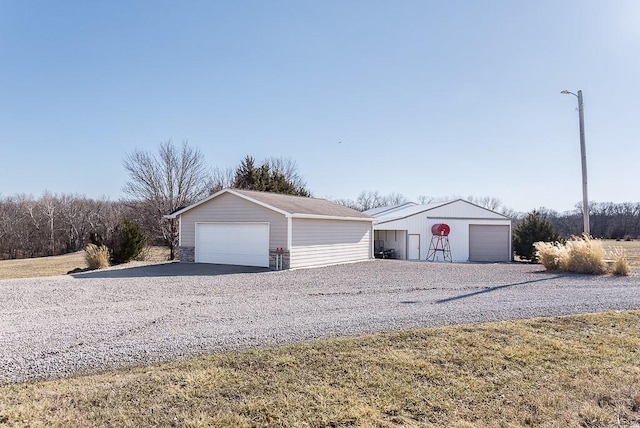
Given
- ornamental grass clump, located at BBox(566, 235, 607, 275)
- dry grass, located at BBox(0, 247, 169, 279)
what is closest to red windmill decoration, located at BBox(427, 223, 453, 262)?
ornamental grass clump, located at BBox(566, 235, 607, 275)

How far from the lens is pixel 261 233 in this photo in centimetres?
1448

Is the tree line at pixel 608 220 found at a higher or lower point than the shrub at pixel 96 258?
higher

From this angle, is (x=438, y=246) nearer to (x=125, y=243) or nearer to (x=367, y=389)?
(x=125, y=243)

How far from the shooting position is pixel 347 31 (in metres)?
12.0

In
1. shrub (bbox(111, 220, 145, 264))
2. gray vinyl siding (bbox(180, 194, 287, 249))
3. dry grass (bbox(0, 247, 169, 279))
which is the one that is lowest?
dry grass (bbox(0, 247, 169, 279))

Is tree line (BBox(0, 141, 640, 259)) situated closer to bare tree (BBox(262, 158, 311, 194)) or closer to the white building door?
bare tree (BBox(262, 158, 311, 194))

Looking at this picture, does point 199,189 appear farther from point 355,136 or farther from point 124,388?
point 124,388

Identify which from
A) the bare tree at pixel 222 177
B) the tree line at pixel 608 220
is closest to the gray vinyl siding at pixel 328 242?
the bare tree at pixel 222 177

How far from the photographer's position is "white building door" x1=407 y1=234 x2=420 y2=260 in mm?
23531

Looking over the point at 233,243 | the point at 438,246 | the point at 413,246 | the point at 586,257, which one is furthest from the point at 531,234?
the point at 233,243

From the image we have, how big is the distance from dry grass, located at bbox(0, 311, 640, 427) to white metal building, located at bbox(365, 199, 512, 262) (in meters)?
18.9

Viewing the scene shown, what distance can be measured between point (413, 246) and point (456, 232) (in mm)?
2880

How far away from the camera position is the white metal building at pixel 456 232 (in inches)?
928

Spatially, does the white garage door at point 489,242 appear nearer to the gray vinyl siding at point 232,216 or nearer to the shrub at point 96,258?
the gray vinyl siding at point 232,216
